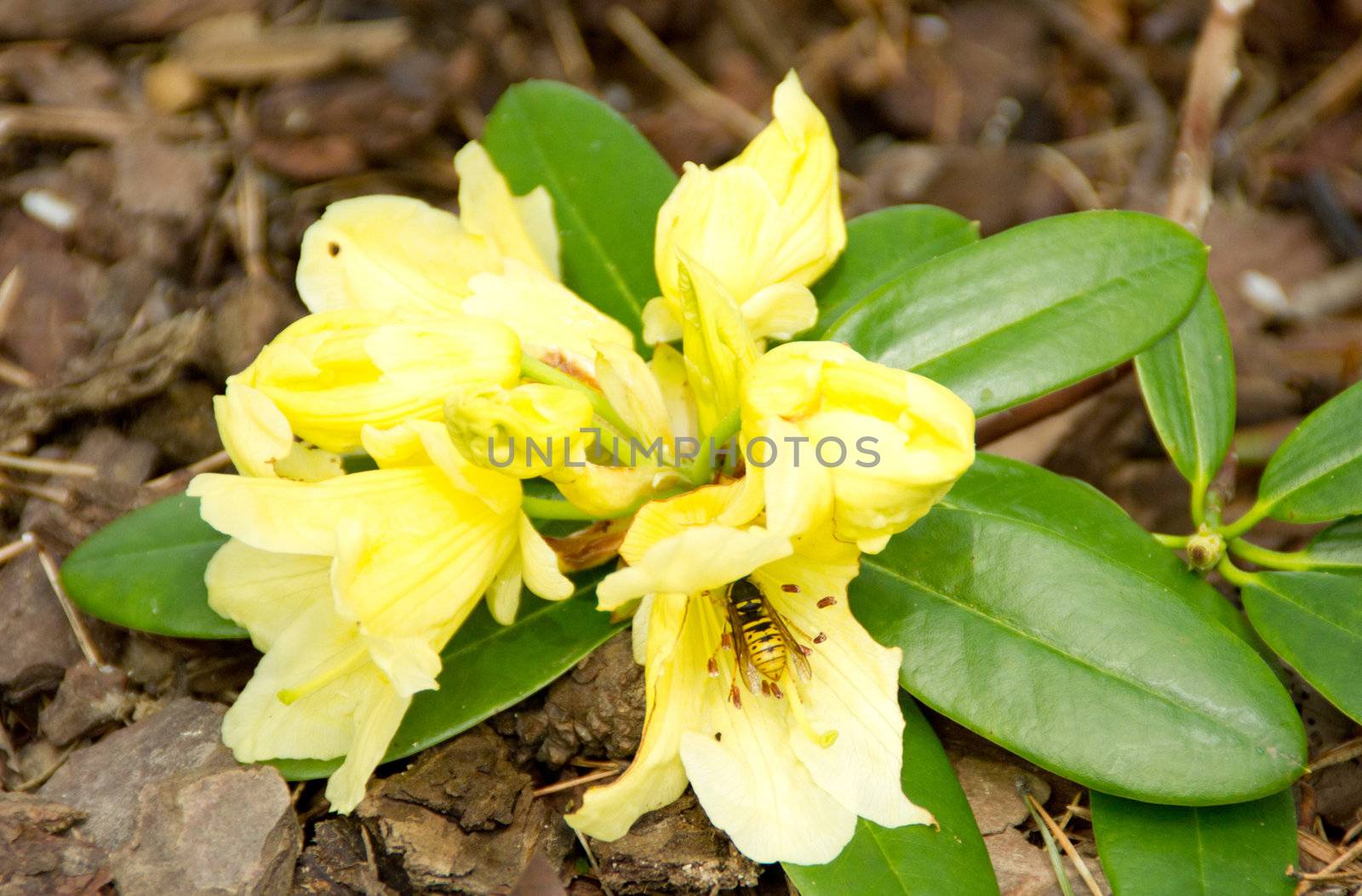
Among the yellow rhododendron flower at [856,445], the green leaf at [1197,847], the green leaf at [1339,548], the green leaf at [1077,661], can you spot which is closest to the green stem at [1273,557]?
the green leaf at [1339,548]

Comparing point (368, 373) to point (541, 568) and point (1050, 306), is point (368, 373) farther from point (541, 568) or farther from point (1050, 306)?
point (1050, 306)

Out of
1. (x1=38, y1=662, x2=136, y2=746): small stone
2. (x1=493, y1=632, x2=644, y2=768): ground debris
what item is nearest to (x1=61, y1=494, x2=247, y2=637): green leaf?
(x1=38, y1=662, x2=136, y2=746): small stone

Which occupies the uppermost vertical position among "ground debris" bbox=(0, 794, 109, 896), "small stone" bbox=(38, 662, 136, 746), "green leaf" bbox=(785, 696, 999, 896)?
"green leaf" bbox=(785, 696, 999, 896)

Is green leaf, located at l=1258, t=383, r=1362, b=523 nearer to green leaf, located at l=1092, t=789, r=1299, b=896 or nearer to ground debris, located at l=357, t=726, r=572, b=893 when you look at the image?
green leaf, located at l=1092, t=789, r=1299, b=896

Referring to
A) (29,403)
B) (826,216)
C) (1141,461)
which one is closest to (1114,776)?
(826,216)

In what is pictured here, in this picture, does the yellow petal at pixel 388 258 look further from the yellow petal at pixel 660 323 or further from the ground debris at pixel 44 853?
the ground debris at pixel 44 853

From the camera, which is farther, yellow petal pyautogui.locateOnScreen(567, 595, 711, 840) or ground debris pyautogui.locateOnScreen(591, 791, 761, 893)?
ground debris pyautogui.locateOnScreen(591, 791, 761, 893)

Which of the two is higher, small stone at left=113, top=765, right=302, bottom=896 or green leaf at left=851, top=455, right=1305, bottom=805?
green leaf at left=851, top=455, right=1305, bottom=805
